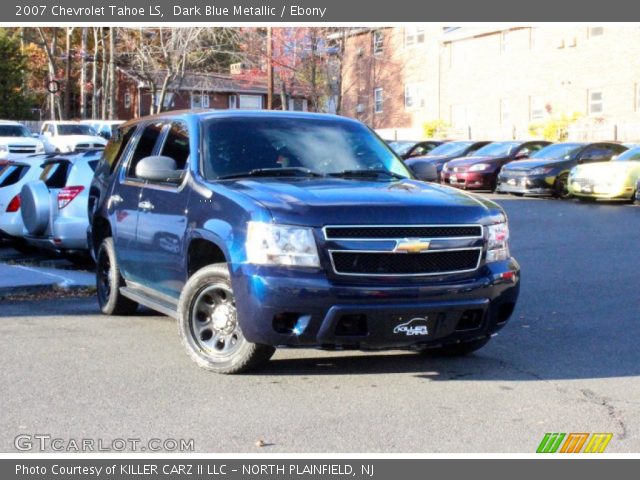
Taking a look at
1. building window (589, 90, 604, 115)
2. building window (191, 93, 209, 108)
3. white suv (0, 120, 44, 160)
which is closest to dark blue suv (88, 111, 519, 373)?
white suv (0, 120, 44, 160)

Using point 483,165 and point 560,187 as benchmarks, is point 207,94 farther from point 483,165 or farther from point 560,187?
point 560,187

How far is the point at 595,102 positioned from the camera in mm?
38875

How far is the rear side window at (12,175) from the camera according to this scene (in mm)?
14398

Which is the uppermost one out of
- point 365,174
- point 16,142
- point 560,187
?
point 16,142

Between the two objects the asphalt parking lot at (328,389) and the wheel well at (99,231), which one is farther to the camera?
the wheel well at (99,231)

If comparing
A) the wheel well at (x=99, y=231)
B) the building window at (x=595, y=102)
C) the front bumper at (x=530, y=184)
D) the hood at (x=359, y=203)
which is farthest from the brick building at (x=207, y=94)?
the hood at (x=359, y=203)

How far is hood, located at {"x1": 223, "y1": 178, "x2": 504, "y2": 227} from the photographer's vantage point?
6.32 m

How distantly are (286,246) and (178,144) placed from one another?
2039 millimetres

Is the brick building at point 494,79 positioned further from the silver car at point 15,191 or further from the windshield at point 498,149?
the silver car at point 15,191

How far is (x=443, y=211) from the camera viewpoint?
21.7 feet

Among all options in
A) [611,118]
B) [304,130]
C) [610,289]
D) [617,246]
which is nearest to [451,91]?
[611,118]

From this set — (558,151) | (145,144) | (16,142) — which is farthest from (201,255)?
(16,142)

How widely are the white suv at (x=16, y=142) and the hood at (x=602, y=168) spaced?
19.9 m

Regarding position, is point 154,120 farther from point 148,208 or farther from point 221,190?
point 221,190
